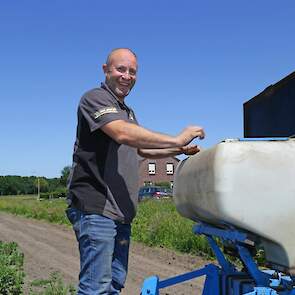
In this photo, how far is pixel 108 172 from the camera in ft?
9.90

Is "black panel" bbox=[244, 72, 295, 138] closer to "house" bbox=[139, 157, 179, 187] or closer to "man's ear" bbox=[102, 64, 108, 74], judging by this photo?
"man's ear" bbox=[102, 64, 108, 74]

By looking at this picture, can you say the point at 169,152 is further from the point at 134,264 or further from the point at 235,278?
the point at 134,264

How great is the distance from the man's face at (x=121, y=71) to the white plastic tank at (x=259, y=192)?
882mm

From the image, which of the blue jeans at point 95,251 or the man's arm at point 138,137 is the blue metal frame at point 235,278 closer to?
the blue jeans at point 95,251

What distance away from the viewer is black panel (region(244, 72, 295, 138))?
3.20 m

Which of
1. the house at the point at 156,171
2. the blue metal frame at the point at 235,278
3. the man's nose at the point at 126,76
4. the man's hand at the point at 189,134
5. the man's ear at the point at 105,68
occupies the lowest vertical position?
the blue metal frame at the point at 235,278

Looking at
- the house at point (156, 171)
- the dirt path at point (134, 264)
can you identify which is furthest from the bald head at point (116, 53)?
the house at point (156, 171)

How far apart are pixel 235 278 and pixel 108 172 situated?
894mm

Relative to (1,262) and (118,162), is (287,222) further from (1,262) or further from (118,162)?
(1,262)

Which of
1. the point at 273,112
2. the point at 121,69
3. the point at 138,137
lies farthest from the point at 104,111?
the point at 273,112

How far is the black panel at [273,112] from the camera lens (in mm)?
3201

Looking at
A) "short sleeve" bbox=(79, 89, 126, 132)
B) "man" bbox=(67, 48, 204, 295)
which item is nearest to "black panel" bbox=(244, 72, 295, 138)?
"man" bbox=(67, 48, 204, 295)

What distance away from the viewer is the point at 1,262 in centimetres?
729

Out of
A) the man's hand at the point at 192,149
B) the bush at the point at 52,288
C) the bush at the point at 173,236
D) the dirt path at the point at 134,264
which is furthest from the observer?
the bush at the point at 173,236
